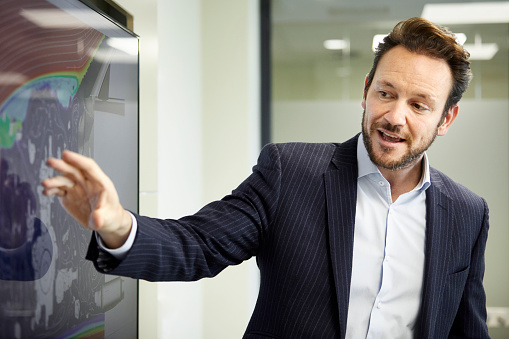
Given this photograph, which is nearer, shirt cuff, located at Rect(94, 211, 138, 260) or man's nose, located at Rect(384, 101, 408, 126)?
shirt cuff, located at Rect(94, 211, 138, 260)

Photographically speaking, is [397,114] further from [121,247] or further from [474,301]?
[121,247]

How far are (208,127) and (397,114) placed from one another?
1860mm

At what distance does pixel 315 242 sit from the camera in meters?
1.38

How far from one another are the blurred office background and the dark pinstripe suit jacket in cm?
122

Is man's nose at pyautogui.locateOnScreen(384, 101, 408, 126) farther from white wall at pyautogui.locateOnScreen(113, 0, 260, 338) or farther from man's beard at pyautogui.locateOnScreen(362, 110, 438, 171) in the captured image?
white wall at pyautogui.locateOnScreen(113, 0, 260, 338)

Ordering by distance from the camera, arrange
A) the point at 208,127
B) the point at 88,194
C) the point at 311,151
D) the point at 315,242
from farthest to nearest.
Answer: the point at 208,127, the point at 311,151, the point at 315,242, the point at 88,194

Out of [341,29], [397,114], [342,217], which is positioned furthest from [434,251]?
[341,29]

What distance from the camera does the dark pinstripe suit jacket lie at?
1.32 meters

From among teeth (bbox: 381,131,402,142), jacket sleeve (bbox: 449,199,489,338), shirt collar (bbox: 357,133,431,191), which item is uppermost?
teeth (bbox: 381,131,402,142)

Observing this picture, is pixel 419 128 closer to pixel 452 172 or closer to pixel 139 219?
pixel 139 219

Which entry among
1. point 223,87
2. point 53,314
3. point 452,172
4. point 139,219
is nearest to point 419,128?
point 139,219

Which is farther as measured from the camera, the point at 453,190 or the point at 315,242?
the point at 453,190

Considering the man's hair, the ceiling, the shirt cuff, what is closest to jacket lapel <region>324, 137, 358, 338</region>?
the man's hair

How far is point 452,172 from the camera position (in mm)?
3334
